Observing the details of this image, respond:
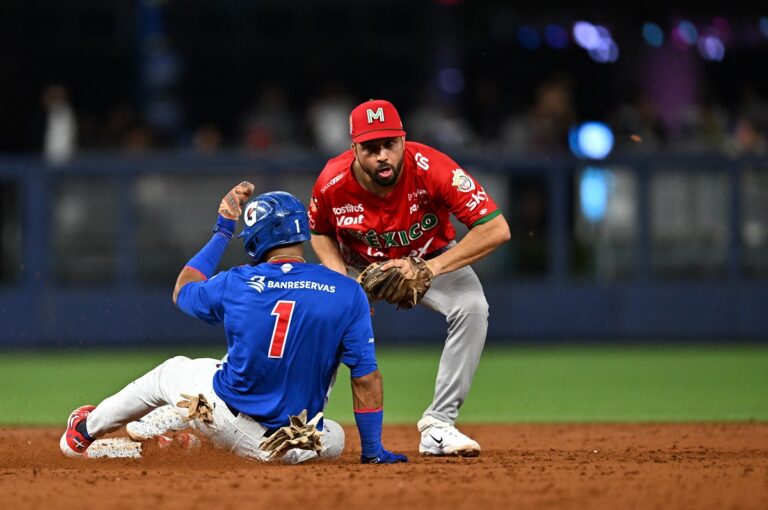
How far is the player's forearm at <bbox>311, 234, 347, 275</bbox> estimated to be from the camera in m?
7.41

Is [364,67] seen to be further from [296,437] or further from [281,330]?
[296,437]

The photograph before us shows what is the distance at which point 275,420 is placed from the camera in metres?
6.30

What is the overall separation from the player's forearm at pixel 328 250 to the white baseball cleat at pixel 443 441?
1052 mm

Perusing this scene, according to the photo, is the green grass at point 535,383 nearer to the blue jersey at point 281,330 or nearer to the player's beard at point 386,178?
the player's beard at point 386,178

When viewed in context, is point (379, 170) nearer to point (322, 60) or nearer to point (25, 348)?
point (25, 348)

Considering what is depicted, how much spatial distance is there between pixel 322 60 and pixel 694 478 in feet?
50.3

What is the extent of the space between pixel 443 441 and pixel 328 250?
135 cm

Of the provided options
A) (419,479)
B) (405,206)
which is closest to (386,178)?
(405,206)

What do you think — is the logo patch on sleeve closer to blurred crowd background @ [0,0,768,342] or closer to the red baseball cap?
the red baseball cap

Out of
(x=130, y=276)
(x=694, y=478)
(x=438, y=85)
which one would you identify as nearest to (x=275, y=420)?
(x=694, y=478)

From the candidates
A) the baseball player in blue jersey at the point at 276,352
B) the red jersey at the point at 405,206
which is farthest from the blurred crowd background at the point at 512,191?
the baseball player in blue jersey at the point at 276,352

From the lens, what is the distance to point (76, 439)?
6.71m

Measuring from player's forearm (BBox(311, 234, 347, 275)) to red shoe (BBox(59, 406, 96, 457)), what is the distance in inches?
62.9

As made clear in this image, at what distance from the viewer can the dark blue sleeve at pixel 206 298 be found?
623 centimetres
